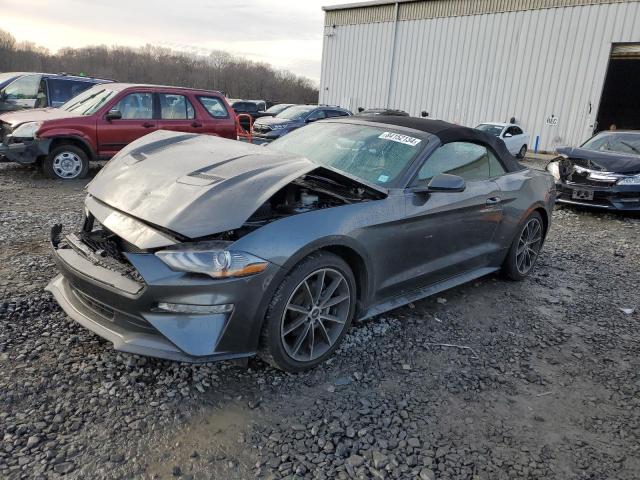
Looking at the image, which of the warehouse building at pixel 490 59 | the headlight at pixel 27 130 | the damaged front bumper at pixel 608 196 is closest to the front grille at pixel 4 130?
the headlight at pixel 27 130

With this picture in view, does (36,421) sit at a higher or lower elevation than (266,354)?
lower

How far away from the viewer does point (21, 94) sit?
10633 millimetres

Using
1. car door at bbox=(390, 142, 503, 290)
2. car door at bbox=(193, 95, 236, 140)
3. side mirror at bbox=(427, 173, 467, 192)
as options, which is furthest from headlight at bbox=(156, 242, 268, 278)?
car door at bbox=(193, 95, 236, 140)

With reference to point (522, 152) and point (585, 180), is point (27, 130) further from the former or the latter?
point (522, 152)

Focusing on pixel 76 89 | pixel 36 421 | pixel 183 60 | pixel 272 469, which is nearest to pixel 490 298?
pixel 272 469

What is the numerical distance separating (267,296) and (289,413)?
2.05 ft

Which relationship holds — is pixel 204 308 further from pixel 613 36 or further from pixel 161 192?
pixel 613 36

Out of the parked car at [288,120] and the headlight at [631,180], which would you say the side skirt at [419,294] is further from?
the parked car at [288,120]

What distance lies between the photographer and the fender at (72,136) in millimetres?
7609

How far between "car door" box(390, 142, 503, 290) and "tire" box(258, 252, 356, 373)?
0.59 meters

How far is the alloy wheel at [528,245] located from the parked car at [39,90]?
9.88 meters

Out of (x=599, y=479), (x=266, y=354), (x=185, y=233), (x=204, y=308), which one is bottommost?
(x=599, y=479)

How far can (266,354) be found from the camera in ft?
8.80

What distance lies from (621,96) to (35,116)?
33227 mm
